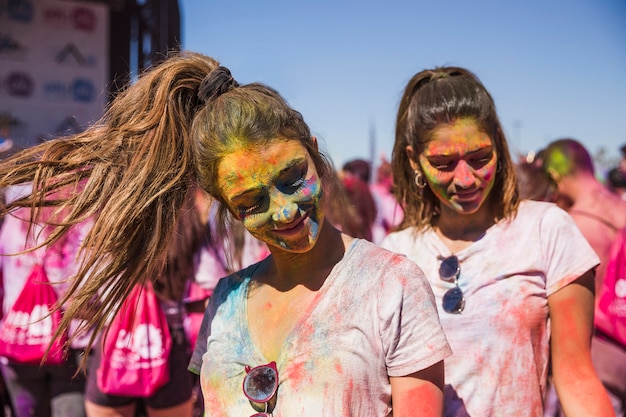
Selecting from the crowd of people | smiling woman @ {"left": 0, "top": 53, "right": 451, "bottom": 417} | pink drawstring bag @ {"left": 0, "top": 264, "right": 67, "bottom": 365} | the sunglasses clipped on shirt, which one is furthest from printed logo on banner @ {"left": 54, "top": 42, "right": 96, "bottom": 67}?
the sunglasses clipped on shirt

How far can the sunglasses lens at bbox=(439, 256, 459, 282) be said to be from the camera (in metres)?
1.98

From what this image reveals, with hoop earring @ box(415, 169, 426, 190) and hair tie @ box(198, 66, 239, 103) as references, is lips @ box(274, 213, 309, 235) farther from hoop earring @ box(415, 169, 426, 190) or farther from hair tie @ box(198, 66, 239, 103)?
hoop earring @ box(415, 169, 426, 190)

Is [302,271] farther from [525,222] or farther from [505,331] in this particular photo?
[525,222]

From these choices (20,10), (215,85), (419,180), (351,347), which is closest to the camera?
(351,347)

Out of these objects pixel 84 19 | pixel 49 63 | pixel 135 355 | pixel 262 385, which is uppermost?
pixel 84 19

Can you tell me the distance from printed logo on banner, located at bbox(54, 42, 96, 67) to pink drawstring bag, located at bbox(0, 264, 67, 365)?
16.8 feet

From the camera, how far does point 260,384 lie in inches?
56.9

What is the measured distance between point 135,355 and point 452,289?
159 centimetres

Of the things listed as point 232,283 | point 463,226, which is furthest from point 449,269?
point 232,283

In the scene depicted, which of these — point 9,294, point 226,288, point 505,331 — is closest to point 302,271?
point 226,288

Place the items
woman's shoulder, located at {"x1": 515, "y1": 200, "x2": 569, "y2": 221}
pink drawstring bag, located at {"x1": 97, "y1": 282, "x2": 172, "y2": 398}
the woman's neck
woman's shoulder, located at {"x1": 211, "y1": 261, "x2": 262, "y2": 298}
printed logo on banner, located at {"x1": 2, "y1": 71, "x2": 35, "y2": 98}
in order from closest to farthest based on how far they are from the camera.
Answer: woman's shoulder, located at {"x1": 211, "y1": 261, "x2": 262, "y2": 298} → woman's shoulder, located at {"x1": 515, "y1": 200, "x2": 569, "y2": 221} → the woman's neck → pink drawstring bag, located at {"x1": 97, "y1": 282, "x2": 172, "y2": 398} → printed logo on banner, located at {"x1": 2, "y1": 71, "x2": 35, "y2": 98}

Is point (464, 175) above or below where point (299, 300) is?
above

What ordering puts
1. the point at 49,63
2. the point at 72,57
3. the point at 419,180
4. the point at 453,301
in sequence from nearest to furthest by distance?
the point at 453,301, the point at 419,180, the point at 49,63, the point at 72,57

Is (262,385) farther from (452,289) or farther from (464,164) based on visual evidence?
(464,164)
